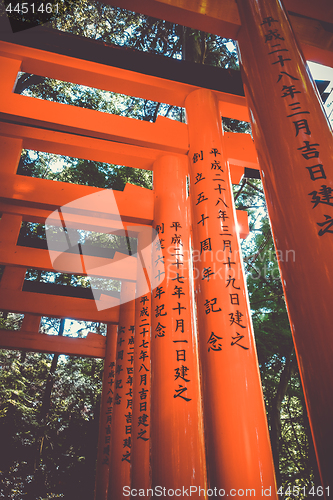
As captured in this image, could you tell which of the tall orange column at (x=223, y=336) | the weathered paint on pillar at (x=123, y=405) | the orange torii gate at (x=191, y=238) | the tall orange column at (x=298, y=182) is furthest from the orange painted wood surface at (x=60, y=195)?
the weathered paint on pillar at (x=123, y=405)

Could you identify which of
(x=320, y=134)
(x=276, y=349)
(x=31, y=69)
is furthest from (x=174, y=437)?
(x=276, y=349)

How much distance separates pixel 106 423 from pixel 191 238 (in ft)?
18.3

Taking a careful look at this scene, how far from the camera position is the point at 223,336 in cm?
277

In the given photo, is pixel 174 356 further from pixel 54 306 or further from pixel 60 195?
pixel 54 306

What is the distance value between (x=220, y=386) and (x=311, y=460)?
8702mm

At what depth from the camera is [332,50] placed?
3387 millimetres

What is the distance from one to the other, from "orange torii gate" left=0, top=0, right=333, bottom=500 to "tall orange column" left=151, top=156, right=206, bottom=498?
12mm

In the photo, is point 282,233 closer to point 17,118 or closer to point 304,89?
point 304,89

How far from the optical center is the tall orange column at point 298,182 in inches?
50.3

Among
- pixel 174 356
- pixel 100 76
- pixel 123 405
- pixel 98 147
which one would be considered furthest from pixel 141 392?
pixel 100 76

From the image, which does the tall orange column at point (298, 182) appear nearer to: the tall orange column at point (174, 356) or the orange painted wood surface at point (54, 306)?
the tall orange column at point (174, 356)

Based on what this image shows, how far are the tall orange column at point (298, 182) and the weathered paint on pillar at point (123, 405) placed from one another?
535cm

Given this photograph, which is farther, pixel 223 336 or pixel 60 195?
pixel 60 195

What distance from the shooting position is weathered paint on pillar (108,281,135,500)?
5910 millimetres
